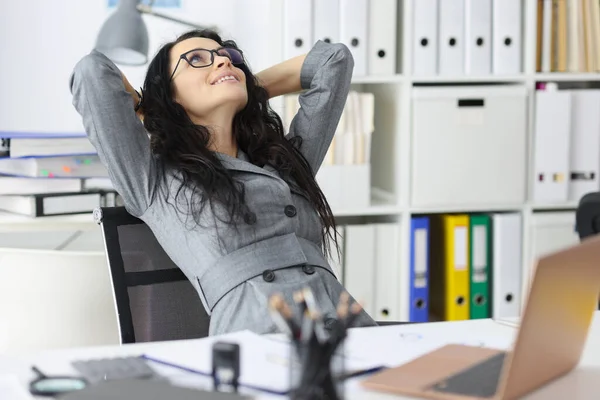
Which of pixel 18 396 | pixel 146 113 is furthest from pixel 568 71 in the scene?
pixel 18 396

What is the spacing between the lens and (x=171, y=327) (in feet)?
6.07

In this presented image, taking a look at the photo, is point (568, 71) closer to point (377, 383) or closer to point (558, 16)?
point (558, 16)

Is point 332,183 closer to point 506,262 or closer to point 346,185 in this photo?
point 346,185

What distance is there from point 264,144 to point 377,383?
1015 mm

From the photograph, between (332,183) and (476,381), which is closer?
(476,381)

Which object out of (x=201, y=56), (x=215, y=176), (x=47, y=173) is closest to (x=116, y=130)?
(x=215, y=176)

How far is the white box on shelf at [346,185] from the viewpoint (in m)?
2.98

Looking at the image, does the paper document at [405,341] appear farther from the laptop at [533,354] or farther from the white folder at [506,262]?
the white folder at [506,262]

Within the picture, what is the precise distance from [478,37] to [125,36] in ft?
3.71

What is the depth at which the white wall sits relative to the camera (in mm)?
3098

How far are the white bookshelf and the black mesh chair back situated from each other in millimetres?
1168

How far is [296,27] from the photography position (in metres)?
2.87

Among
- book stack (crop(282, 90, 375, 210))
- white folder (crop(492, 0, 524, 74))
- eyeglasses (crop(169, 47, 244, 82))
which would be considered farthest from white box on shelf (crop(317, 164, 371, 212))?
eyeglasses (crop(169, 47, 244, 82))

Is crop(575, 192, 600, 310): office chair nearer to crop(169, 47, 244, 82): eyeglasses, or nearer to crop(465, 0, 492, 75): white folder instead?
crop(465, 0, 492, 75): white folder
